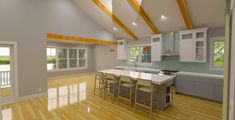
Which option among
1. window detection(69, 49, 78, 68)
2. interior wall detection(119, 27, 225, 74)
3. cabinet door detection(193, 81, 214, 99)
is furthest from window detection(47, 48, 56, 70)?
cabinet door detection(193, 81, 214, 99)

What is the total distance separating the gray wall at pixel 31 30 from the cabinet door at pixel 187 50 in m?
5.00

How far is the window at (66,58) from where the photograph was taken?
770 centimetres

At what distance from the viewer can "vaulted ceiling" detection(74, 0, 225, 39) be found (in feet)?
12.8

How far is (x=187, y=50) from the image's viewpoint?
477 centimetres

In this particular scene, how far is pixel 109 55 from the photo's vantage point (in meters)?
8.84

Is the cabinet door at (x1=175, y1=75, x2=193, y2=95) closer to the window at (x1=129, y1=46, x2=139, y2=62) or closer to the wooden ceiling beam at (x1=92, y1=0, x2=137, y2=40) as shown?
the window at (x1=129, y1=46, x2=139, y2=62)

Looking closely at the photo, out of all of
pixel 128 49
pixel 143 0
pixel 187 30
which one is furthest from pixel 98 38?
pixel 187 30

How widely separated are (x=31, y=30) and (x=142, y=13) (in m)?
4.06

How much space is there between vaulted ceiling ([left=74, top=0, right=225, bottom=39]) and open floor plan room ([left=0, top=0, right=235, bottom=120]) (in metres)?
0.02

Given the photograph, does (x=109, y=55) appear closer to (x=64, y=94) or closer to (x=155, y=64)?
(x=155, y=64)

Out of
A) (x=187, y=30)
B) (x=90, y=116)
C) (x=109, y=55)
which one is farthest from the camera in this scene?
(x=109, y=55)

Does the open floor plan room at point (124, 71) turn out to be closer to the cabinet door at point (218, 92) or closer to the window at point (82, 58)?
the cabinet door at point (218, 92)

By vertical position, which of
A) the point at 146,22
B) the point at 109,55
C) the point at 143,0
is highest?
the point at 143,0

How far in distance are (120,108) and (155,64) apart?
11.5 ft
